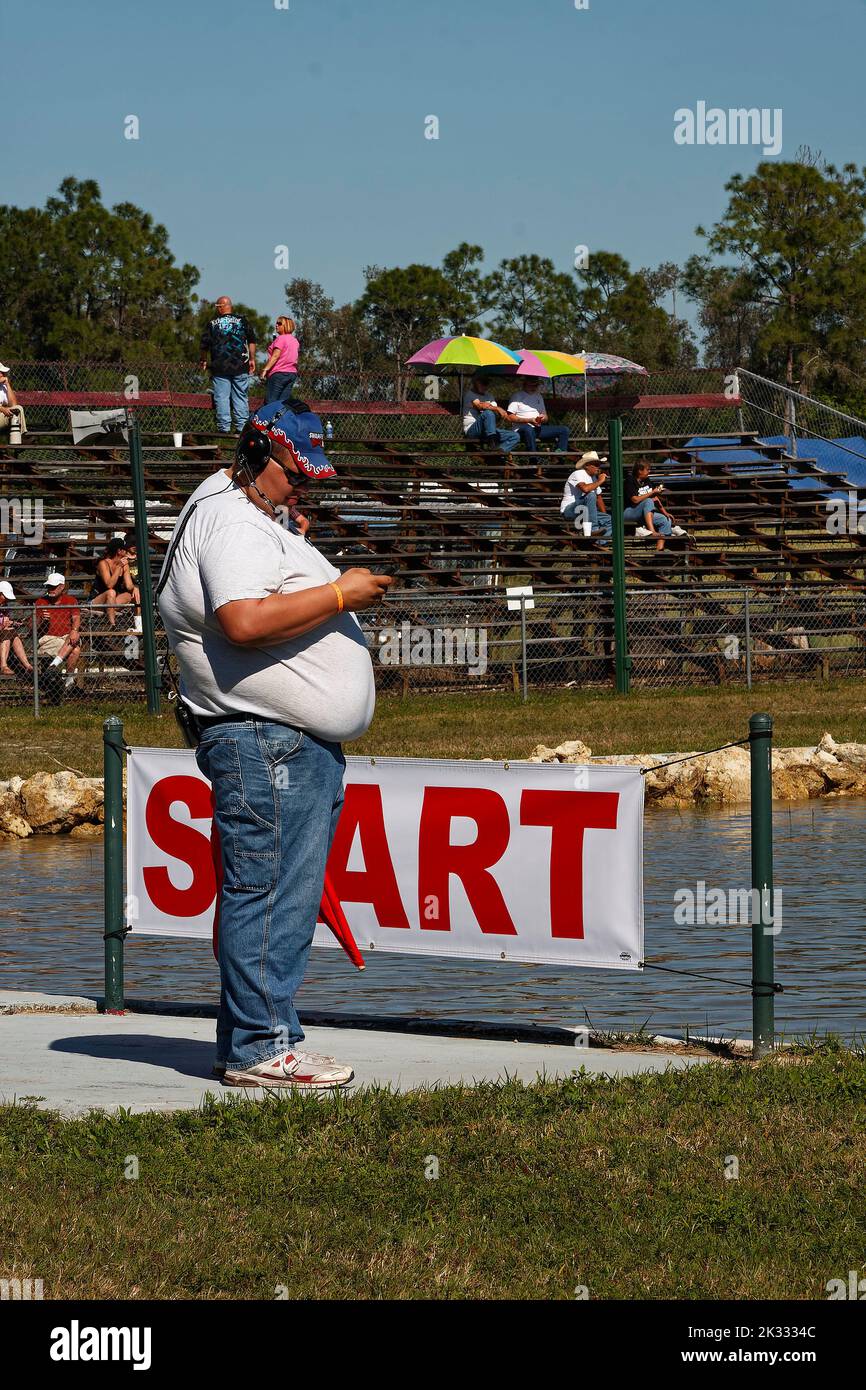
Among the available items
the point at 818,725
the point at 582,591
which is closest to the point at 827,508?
the point at 582,591

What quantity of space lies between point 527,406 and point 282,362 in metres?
6.23

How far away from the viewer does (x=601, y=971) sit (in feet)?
32.4

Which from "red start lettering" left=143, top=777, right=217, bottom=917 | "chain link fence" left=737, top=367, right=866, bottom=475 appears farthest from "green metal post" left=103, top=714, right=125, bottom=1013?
"chain link fence" left=737, top=367, right=866, bottom=475

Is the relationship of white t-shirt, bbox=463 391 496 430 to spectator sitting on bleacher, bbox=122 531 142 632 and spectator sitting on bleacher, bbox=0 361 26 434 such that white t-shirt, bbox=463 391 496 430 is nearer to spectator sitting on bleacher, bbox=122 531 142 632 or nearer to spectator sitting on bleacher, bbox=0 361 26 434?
spectator sitting on bleacher, bbox=0 361 26 434

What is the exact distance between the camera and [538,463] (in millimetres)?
32312

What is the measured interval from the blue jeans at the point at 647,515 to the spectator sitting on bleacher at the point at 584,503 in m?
0.36

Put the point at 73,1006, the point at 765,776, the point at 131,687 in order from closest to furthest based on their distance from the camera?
the point at 765,776
the point at 73,1006
the point at 131,687

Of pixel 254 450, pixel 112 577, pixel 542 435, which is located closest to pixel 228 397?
pixel 112 577

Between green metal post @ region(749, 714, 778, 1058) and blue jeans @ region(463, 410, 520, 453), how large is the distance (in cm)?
2523

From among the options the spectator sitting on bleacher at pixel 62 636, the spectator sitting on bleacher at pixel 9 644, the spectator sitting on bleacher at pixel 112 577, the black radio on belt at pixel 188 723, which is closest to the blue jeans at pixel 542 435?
the spectator sitting on bleacher at pixel 112 577

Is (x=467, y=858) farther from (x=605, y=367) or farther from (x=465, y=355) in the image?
(x=605, y=367)
